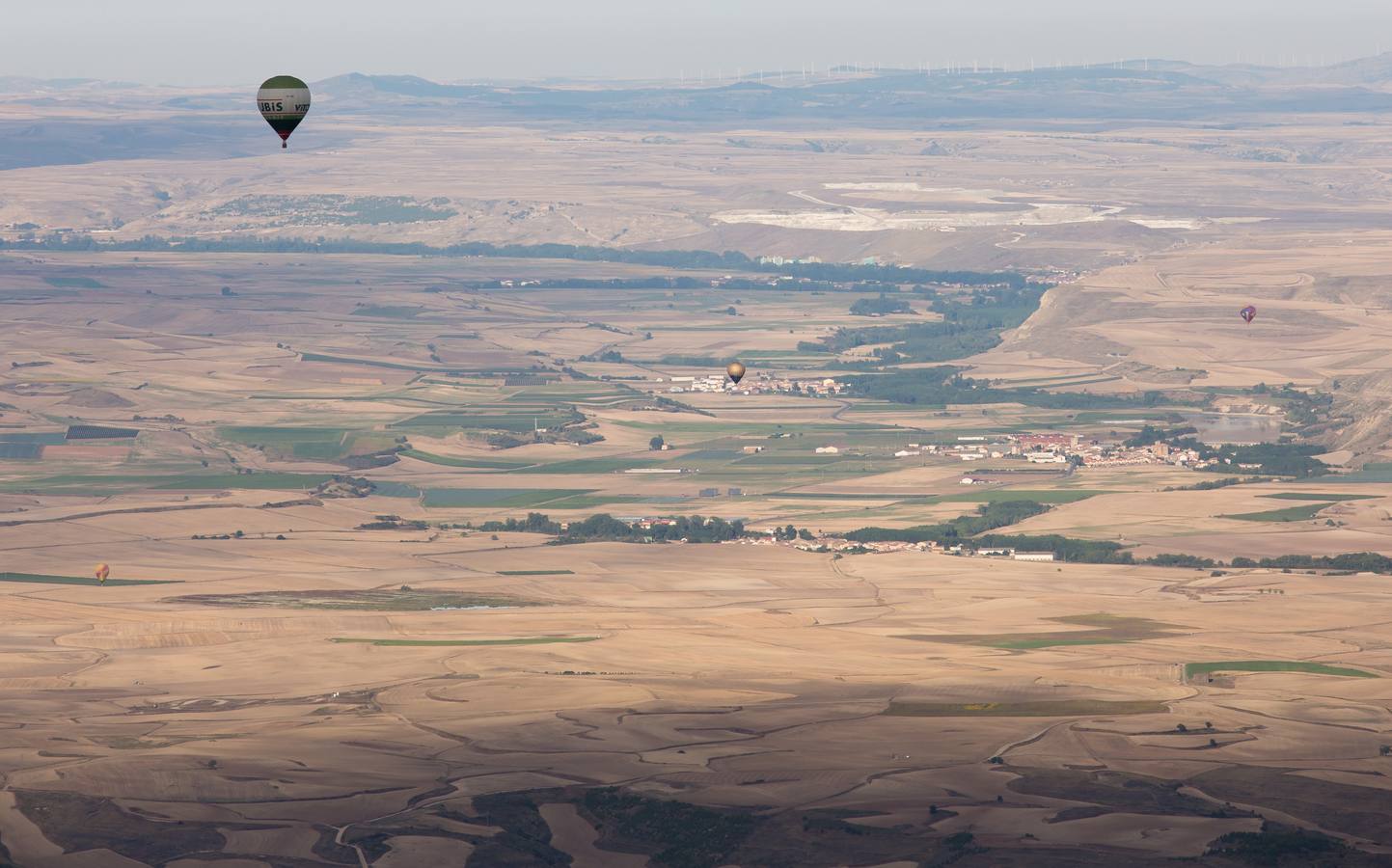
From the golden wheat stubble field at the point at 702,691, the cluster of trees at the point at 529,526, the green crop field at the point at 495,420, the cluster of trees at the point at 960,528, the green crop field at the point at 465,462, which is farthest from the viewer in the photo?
the green crop field at the point at 495,420

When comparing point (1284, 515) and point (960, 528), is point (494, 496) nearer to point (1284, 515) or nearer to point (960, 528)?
point (960, 528)

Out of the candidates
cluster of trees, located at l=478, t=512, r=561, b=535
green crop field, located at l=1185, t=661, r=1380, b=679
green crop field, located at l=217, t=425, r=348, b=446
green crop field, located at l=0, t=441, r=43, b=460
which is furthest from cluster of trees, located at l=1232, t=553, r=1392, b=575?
green crop field, located at l=0, t=441, r=43, b=460

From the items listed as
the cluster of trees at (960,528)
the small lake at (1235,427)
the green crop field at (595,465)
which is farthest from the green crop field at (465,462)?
the small lake at (1235,427)

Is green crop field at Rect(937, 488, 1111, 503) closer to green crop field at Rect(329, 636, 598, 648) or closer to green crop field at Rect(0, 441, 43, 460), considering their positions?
green crop field at Rect(329, 636, 598, 648)

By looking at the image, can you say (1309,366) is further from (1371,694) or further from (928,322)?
(1371,694)

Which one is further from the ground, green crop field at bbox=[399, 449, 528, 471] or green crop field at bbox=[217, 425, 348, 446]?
green crop field at bbox=[217, 425, 348, 446]

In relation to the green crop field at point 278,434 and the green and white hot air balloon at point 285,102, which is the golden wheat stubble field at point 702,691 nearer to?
the green and white hot air balloon at point 285,102
